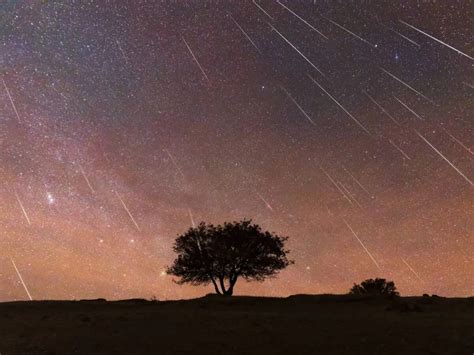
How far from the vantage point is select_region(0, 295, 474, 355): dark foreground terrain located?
A: 538 inches

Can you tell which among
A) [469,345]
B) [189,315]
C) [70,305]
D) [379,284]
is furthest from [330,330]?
[379,284]

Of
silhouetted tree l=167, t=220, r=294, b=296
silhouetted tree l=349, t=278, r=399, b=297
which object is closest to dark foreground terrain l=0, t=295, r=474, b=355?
silhouetted tree l=167, t=220, r=294, b=296

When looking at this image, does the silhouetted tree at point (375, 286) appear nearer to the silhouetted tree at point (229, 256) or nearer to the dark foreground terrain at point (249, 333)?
the silhouetted tree at point (229, 256)

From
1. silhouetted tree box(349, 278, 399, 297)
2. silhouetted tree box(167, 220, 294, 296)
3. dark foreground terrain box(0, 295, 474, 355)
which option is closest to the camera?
dark foreground terrain box(0, 295, 474, 355)

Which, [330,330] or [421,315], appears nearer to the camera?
[330,330]

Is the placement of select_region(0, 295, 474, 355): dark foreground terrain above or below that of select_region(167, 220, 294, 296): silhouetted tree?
below

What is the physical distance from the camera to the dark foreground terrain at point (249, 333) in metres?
13.7

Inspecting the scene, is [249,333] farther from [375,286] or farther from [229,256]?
[375,286]

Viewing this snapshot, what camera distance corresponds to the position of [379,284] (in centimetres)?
6894

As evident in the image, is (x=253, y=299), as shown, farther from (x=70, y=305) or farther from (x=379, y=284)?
(x=379, y=284)

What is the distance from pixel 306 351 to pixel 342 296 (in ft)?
55.4

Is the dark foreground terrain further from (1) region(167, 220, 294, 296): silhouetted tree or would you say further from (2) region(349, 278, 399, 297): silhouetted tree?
(2) region(349, 278, 399, 297): silhouetted tree

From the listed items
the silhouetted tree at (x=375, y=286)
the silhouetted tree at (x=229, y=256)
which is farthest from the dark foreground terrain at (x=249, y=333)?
the silhouetted tree at (x=375, y=286)

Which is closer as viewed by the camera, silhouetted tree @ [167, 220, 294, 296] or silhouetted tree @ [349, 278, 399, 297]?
silhouetted tree @ [167, 220, 294, 296]
